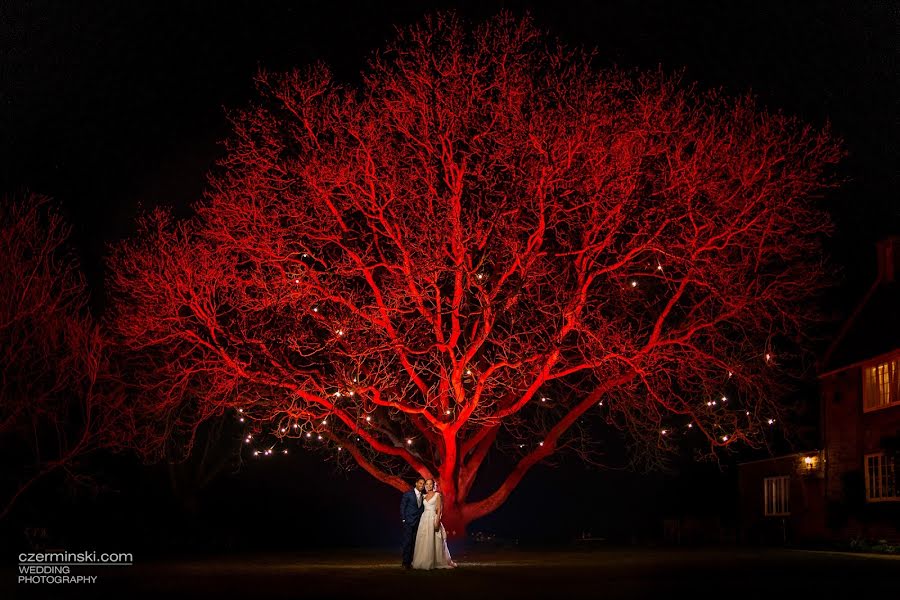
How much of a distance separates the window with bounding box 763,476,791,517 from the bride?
1836cm

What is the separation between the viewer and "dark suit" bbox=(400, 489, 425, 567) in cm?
1959

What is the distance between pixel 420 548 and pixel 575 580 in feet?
15.3

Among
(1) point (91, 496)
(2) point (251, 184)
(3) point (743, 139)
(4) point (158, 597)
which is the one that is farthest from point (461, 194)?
(1) point (91, 496)

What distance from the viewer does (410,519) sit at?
1964 centimetres

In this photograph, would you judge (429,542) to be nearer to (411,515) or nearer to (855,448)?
(411,515)

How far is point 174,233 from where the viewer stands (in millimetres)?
22641

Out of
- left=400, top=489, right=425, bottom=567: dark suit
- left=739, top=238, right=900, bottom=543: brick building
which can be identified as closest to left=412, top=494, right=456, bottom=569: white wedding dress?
left=400, top=489, right=425, bottom=567: dark suit

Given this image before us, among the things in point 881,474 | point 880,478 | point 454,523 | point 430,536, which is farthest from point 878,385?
point 430,536

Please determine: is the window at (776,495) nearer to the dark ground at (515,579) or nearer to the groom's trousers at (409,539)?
the dark ground at (515,579)

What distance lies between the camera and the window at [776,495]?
34.3 m

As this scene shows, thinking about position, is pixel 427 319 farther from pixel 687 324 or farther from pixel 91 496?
pixel 91 496

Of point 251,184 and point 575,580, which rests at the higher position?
point 251,184

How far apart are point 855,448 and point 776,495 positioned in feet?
17.8

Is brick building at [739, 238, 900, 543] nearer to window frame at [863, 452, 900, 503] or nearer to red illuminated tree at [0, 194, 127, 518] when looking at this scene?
window frame at [863, 452, 900, 503]
